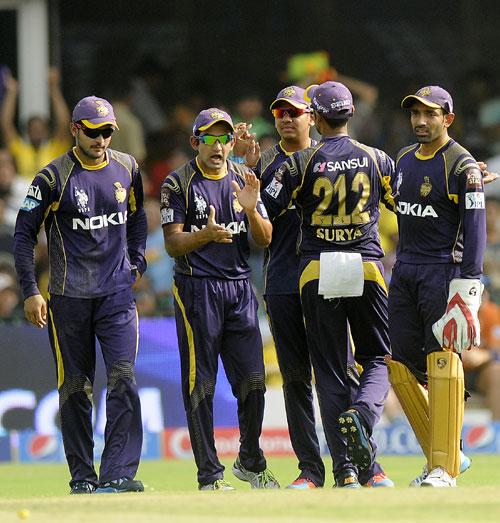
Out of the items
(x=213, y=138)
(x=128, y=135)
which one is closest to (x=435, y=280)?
(x=213, y=138)

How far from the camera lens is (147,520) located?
708 cm

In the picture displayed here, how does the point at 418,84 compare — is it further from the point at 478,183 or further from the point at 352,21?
the point at 478,183

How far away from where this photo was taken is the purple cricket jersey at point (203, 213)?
924 centimetres

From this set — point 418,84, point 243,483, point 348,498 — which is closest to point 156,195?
point 418,84

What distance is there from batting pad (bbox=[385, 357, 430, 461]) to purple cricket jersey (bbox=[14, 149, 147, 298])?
1.78 metres

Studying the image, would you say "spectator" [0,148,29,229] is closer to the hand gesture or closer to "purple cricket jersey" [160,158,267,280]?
the hand gesture

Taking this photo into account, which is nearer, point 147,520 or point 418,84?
point 147,520

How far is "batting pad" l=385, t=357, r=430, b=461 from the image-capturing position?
883 cm

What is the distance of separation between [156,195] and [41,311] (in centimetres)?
784

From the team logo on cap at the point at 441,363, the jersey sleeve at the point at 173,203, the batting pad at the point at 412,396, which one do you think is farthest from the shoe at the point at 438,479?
→ the jersey sleeve at the point at 173,203

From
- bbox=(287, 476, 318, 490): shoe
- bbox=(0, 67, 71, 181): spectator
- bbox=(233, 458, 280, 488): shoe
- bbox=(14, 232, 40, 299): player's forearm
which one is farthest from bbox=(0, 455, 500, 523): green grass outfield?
bbox=(0, 67, 71, 181): spectator

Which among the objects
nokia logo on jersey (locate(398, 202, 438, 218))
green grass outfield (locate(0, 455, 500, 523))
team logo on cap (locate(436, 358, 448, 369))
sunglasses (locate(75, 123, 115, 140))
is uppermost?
sunglasses (locate(75, 123, 115, 140))

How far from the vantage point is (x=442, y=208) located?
8617mm

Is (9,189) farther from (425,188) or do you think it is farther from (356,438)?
(356,438)
